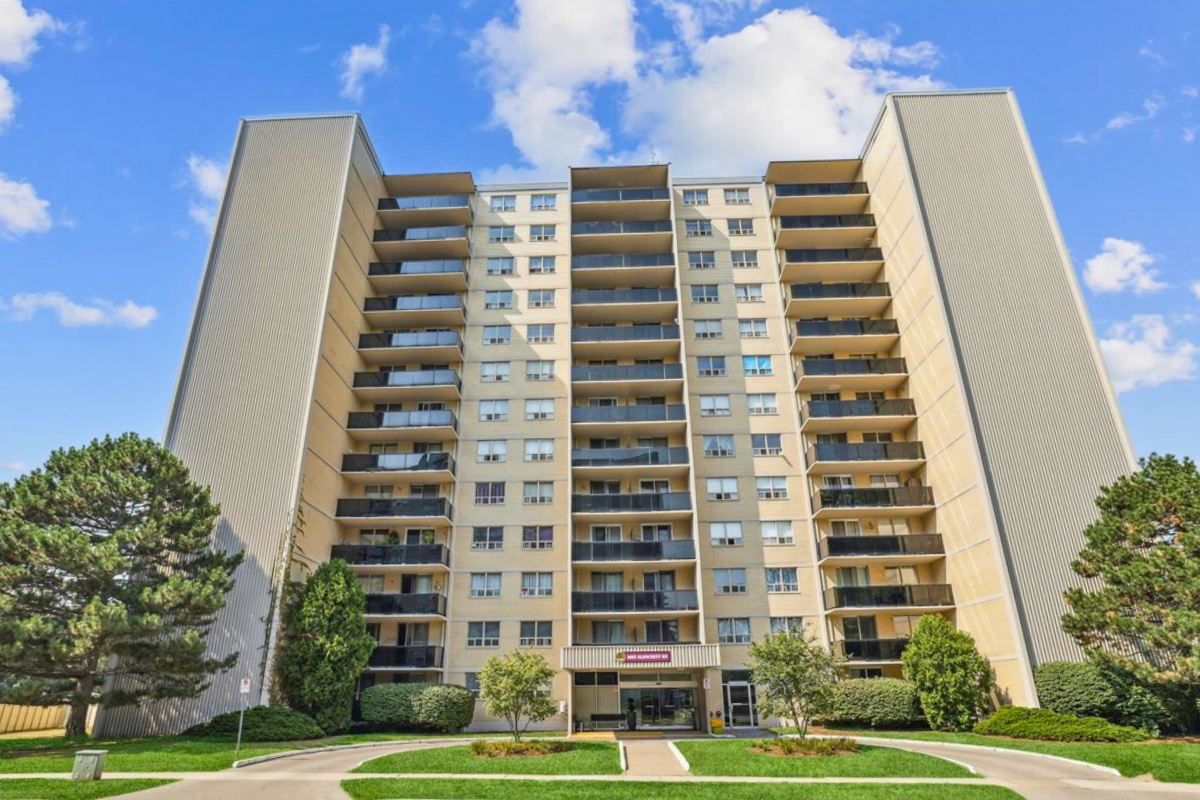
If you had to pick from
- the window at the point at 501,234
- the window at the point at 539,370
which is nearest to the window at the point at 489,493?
the window at the point at 539,370

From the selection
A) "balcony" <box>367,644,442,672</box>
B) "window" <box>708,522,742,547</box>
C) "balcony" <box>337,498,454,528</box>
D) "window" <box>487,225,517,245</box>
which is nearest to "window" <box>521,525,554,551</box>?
"balcony" <box>337,498,454,528</box>

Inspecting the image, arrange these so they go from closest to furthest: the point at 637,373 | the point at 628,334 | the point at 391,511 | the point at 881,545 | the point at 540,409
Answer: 1. the point at 881,545
2. the point at 391,511
3. the point at 637,373
4. the point at 540,409
5. the point at 628,334

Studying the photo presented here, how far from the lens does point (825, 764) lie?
2070 centimetres

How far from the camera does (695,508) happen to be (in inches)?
1523

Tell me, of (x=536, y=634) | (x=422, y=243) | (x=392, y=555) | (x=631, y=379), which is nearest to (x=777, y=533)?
(x=631, y=379)

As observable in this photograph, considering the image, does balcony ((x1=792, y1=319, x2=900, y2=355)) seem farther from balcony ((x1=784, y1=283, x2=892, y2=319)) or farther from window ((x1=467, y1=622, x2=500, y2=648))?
window ((x1=467, y1=622, x2=500, y2=648))

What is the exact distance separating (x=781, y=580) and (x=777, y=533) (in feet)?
8.57

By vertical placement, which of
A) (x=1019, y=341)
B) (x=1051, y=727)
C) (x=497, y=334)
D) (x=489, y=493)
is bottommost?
(x=1051, y=727)

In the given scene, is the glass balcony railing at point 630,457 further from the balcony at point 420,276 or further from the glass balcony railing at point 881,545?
the balcony at point 420,276

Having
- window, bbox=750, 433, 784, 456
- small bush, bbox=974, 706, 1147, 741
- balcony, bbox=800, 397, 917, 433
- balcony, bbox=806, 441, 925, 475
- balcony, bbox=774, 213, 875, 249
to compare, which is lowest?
small bush, bbox=974, 706, 1147, 741

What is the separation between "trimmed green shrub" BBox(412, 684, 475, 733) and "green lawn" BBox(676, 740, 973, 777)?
14419 millimetres

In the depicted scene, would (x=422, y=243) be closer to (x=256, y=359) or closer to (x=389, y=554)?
(x=256, y=359)

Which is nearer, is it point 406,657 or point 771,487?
point 406,657

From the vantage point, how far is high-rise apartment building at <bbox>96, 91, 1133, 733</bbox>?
1351 inches
